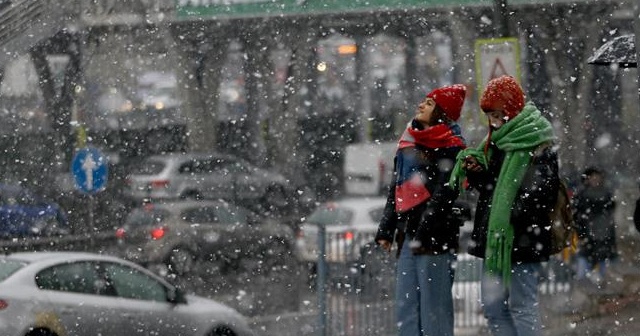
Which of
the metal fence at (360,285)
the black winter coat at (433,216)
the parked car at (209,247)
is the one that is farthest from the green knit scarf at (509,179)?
the parked car at (209,247)

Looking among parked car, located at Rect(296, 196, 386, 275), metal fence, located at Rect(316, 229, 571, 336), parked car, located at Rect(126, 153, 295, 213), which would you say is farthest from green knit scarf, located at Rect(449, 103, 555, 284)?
parked car, located at Rect(126, 153, 295, 213)

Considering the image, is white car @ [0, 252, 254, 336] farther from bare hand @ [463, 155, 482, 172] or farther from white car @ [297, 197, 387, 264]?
bare hand @ [463, 155, 482, 172]

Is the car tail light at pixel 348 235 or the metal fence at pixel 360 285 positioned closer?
the metal fence at pixel 360 285

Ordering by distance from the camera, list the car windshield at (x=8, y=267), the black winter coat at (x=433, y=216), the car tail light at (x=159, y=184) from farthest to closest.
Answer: the car tail light at (x=159, y=184), the car windshield at (x=8, y=267), the black winter coat at (x=433, y=216)

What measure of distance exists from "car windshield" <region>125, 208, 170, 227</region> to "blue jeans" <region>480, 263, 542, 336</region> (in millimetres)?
13834

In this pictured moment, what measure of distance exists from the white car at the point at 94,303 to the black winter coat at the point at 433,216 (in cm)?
386

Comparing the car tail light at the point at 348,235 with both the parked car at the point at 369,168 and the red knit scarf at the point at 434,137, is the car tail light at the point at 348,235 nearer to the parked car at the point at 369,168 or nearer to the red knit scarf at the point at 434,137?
the red knit scarf at the point at 434,137

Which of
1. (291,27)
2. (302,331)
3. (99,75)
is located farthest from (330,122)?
(302,331)

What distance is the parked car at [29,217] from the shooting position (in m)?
27.1

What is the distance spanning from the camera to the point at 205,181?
32656 mm

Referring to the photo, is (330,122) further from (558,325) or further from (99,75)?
(558,325)

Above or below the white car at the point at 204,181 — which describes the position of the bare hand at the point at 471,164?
above

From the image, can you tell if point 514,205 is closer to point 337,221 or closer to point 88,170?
point 88,170

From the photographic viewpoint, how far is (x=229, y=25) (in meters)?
32.9
